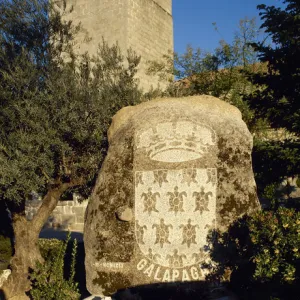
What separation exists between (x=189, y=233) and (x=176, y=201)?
0.49 m

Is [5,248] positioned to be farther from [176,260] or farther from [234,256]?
[234,256]

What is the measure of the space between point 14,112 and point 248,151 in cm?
427

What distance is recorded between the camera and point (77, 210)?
56.4 feet

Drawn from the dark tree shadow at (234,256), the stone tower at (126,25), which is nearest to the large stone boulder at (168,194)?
the dark tree shadow at (234,256)

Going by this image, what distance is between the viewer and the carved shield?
5500 millimetres

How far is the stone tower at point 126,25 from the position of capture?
19.5m

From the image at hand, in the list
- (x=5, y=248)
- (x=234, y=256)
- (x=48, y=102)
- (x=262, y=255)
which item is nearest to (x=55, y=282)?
(x=234, y=256)

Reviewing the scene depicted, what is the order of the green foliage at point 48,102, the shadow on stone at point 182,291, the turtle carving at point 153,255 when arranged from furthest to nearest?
the green foliage at point 48,102, the turtle carving at point 153,255, the shadow on stone at point 182,291

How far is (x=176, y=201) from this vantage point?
5.62 metres

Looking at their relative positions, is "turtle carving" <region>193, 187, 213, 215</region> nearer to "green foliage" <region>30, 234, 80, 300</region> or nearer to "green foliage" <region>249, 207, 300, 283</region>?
"green foliage" <region>249, 207, 300, 283</region>

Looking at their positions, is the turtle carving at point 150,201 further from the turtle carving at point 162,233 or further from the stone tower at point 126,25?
the stone tower at point 126,25

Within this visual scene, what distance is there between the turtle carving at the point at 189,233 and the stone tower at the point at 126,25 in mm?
14355

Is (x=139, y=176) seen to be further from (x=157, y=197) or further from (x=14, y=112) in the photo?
(x=14, y=112)

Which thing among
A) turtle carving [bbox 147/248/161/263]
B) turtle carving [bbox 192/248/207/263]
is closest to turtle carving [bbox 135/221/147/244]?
turtle carving [bbox 147/248/161/263]
